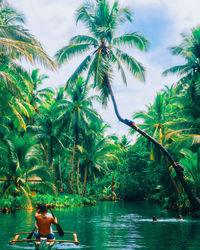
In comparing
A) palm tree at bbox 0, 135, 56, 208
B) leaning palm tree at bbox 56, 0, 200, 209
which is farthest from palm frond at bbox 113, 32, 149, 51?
palm tree at bbox 0, 135, 56, 208

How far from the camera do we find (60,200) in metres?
28.9

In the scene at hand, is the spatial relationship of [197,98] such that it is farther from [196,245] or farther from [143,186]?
[143,186]

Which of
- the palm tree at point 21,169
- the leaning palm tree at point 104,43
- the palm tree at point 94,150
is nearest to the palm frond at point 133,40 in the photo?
the leaning palm tree at point 104,43

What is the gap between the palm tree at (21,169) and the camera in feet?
70.8

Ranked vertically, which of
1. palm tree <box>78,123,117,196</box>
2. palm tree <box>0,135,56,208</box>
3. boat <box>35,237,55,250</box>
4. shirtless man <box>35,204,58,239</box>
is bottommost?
boat <box>35,237,55,250</box>

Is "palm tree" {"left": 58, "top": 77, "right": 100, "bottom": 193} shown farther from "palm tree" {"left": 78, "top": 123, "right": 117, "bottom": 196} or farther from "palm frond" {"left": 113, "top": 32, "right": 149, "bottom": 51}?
"palm frond" {"left": 113, "top": 32, "right": 149, "bottom": 51}

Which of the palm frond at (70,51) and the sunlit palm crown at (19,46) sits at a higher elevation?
the palm frond at (70,51)

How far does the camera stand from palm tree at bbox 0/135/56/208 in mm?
Answer: 21578

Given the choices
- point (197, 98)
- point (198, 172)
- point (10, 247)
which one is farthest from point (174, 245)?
point (197, 98)

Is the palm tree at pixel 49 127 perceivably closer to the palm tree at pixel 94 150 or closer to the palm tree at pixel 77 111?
the palm tree at pixel 77 111

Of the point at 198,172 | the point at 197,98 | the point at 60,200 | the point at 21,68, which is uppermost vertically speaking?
the point at 21,68

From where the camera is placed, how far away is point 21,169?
22.3 meters

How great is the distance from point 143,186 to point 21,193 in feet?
83.6

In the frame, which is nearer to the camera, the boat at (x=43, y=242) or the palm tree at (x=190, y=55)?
the boat at (x=43, y=242)
